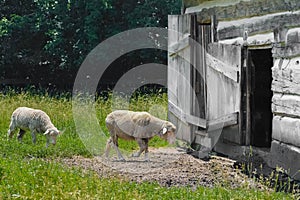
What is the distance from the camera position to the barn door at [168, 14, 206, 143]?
11.4m

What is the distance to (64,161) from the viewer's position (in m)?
9.92

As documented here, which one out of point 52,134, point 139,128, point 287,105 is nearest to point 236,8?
point 287,105

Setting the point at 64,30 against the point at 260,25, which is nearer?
the point at 260,25

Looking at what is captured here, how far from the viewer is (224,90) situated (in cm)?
1002

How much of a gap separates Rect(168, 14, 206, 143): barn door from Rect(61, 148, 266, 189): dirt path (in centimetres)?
93

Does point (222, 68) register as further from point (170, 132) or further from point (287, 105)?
point (287, 105)

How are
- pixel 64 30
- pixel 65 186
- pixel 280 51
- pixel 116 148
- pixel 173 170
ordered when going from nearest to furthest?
pixel 65 186 → pixel 280 51 → pixel 173 170 → pixel 116 148 → pixel 64 30

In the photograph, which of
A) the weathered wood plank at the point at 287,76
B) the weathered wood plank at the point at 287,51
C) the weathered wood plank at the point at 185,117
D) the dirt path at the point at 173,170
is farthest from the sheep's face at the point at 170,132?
the weathered wood plank at the point at 287,51

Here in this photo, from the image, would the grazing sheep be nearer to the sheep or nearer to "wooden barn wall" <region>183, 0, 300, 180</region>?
"wooden barn wall" <region>183, 0, 300, 180</region>

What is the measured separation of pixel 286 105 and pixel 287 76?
395 millimetres

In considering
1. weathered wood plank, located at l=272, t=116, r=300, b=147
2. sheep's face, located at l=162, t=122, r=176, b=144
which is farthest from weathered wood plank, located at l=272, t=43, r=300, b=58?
sheep's face, located at l=162, t=122, r=176, b=144

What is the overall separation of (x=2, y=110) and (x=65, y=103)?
2240mm

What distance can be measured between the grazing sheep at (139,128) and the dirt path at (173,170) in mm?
375

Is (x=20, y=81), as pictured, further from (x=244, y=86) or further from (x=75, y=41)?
(x=244, y=86)
